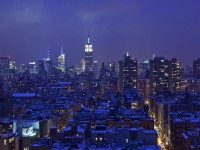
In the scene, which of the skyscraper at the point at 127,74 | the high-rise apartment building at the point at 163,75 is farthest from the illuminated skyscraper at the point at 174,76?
the skyscraper at the point at 127,74

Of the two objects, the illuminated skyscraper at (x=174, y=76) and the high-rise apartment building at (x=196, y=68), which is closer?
the illuminated skyscraper at (x=174, y=76)

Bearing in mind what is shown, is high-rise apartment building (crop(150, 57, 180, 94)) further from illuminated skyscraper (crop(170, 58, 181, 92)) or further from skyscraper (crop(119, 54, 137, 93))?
skyscraper (crop(119, 54, 137, 93))

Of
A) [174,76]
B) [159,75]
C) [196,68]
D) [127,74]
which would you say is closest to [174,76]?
[174,76]

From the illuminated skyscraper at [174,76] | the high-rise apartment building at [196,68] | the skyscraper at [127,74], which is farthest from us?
the high-rise apartment building at [196,68]

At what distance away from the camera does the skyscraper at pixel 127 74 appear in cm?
13288

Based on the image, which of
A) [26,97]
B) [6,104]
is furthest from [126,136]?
[26,97]

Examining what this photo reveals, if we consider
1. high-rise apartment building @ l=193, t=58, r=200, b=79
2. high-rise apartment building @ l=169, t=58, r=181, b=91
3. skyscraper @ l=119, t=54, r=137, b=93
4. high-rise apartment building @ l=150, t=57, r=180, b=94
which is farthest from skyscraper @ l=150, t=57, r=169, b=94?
high-rise apartment building @ l=193, t=58, r=200, b=79

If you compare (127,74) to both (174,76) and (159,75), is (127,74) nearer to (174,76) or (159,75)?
(159,75)

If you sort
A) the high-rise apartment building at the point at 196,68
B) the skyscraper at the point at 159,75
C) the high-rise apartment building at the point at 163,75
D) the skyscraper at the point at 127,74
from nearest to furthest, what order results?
the skyscraper at the point at 159,75 < the high-rise apartment building at the point at 163,75 < the skyscraper at the point at 127,74 < the high-rise apartment building at the point at 196,68

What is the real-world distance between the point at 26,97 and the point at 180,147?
201 feet

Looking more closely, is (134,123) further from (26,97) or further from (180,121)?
(26,97)

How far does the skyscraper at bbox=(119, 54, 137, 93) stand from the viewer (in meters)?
133

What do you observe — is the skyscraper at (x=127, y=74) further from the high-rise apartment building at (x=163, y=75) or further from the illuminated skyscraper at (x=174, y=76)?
the illuminated skyscraper at (x=174, y=76)

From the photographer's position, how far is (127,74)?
136 meters
